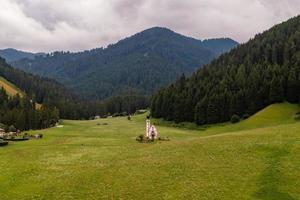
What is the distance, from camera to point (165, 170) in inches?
1932

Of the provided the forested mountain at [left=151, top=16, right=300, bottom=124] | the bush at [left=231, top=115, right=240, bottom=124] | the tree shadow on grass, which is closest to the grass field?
the tree shadow on grass

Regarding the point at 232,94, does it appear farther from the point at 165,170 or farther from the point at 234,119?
the point at 165,170

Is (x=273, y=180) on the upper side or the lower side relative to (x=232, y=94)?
lower

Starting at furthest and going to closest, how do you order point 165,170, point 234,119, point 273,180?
point 234,119 → point 165,170 → point 273,180

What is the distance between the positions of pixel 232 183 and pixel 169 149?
1731 centimetres

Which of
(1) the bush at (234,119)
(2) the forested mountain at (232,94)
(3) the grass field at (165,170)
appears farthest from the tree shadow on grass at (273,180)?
(2) the forested mountain at (232,94)

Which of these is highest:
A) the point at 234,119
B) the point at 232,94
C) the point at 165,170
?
the point at 232,94

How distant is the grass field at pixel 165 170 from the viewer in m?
42.6

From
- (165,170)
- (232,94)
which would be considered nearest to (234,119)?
(232,94)

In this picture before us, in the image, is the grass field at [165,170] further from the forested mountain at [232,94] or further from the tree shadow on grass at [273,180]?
the forested mountain at [232,94]

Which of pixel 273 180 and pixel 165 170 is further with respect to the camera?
pixel 165 170

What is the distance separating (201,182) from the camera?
1766 inches

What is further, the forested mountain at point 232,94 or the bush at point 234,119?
the forested mountain at point 232,94

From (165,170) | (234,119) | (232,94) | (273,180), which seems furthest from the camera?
(232,94)
